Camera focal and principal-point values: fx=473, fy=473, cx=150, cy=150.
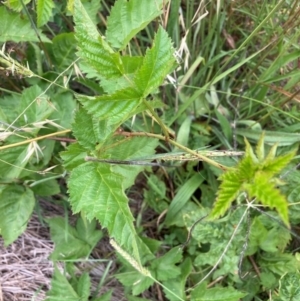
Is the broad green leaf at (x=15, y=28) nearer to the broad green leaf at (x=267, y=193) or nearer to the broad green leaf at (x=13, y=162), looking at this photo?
the broad green leaf at (x=13, y=162)

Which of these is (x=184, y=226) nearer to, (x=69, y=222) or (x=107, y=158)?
(x=69, y=222)

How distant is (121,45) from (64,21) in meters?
0.49

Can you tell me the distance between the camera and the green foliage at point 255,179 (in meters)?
0.63

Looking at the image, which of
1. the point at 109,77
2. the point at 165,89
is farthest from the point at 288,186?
the point at 109,77

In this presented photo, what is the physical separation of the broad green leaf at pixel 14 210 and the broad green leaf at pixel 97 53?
1.91 feet

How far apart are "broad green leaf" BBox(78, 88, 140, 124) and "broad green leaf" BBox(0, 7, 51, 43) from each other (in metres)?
0.53

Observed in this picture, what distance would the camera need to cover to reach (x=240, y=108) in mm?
1514

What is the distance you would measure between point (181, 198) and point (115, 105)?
26.5 inches

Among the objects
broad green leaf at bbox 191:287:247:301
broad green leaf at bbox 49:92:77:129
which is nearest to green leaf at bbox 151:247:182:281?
broad green leaf at bbox 191:287:247:301

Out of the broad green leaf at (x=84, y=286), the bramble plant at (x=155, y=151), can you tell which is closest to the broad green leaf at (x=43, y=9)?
the bramble plant at (x=155, y=151)

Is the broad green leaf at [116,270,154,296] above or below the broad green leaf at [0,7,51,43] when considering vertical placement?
below

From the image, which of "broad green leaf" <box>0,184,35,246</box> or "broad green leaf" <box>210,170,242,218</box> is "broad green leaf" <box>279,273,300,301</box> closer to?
"broad green leaf" <box>210,170,242,218</box>

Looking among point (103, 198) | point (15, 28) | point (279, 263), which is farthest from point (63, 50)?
point (279, 263)

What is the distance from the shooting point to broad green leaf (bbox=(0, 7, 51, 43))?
4.21ft
